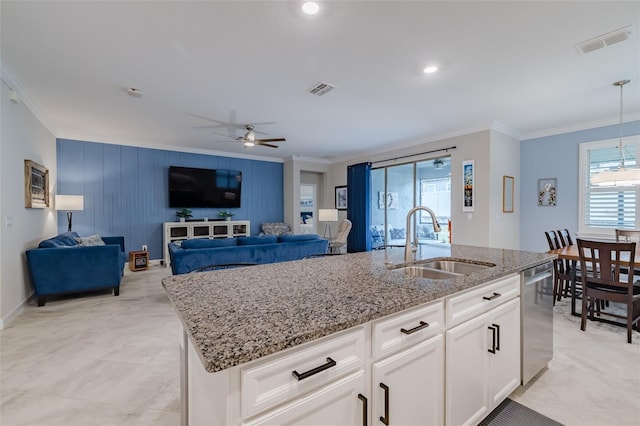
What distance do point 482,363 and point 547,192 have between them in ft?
16.2

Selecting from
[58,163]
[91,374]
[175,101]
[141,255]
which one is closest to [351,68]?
[175,101]

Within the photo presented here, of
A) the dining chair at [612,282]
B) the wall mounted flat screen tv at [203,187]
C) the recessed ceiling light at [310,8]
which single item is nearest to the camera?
the recessed ceiling light at [310,8]

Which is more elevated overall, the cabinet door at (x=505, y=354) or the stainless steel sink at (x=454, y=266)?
the stainless steel sink at (x=454, y=266)

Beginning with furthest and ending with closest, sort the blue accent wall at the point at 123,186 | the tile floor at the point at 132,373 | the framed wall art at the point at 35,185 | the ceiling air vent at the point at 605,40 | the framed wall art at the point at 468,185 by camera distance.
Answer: the blue accent wall at the point at 123,186
the framed wall art at the point at 468,185
the framed wall art at the point at 35,185
the ceiling air vent at the point at 605,40
the tile floor at the point at 132,373

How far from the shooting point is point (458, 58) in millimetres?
2709

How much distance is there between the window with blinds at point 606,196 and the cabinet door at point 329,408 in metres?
5.59

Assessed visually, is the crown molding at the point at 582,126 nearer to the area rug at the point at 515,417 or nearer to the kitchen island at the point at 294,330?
the kitchen island at the point at 294,330

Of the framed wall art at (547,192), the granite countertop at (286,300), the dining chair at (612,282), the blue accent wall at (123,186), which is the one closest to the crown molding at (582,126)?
the framed wall art at (547,192)

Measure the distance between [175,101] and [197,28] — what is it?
174cm

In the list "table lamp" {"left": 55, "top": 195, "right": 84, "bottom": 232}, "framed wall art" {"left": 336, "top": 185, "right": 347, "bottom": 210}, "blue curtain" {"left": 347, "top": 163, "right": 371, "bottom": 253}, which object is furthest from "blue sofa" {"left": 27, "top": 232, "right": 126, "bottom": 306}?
"framed wall art" {"left": 336, "top": 185, "right": 347, "bottom": 210}

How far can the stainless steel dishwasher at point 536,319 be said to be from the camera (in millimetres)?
1897

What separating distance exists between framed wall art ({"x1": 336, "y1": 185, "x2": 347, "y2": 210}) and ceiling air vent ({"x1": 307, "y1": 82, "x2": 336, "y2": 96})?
14.7 feet

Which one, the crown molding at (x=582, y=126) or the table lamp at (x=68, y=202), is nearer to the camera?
the crown molding at (x=582, y=126)

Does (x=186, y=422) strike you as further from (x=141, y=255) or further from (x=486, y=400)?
(x=141, y=255)
